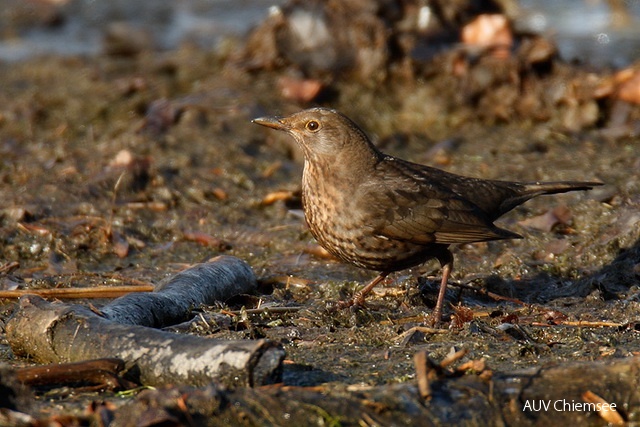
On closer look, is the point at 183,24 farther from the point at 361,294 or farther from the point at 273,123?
the point at 361,294

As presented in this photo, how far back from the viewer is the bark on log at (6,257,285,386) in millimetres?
4070

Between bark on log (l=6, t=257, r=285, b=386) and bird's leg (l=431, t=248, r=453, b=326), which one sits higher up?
bark on log (l=6, t=257, r=285, b=386)

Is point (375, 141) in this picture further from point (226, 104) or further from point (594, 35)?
point (594, 35)

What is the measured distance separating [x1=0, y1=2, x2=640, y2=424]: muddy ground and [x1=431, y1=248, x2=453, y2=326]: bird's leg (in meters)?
0.12

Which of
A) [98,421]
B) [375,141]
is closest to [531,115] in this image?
[375,141]

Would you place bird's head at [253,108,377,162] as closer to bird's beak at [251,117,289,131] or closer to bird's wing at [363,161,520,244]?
bird's beak at [251,117,289,131]

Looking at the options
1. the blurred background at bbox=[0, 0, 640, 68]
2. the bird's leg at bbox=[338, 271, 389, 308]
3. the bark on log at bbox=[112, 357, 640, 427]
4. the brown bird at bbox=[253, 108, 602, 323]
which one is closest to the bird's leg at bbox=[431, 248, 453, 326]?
the brown bird at bbox=[253, 108, 602, 323]

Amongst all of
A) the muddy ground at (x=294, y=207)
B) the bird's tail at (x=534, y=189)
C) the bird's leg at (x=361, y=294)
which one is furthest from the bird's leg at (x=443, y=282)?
the bird's tail at (x=534, y=189)

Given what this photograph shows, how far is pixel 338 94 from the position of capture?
388 inches

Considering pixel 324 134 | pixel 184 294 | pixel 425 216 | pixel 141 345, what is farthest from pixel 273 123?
pixel 141 345

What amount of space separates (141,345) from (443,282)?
2272 mm

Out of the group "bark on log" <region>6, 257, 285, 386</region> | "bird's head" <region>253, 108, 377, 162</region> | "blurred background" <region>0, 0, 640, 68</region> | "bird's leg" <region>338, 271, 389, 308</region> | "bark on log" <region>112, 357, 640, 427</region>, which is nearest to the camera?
"bark on log" <region>112, 357, 640, 427</region>

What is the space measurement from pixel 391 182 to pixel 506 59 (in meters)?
3.81

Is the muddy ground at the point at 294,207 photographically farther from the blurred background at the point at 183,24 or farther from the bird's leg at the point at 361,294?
the blurred background at the point at 183,24
